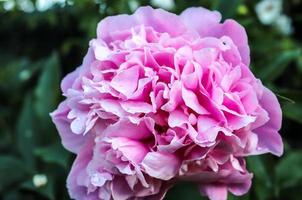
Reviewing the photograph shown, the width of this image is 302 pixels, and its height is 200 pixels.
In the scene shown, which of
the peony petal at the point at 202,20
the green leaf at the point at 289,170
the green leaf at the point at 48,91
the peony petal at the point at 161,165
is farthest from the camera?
the green leaf at the point at 48,91

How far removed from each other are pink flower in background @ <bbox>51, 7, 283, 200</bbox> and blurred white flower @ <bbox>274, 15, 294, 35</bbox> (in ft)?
3.33

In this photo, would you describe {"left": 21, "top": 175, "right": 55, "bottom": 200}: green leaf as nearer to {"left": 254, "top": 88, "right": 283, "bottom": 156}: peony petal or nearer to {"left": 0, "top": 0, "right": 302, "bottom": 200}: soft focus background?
{"left": 0, "top": 0, "right": 302, "bottom": 200}: soft focus background

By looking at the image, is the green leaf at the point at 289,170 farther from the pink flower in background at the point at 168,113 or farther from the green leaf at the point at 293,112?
the pink flower in background at the point at 168,113

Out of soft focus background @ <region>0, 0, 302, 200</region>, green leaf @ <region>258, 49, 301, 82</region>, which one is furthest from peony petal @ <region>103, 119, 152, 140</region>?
green leaf @ <region>258, 49, 301, 82</region>

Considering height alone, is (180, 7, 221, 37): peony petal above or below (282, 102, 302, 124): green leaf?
above

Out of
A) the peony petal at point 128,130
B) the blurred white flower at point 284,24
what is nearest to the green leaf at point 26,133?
the peony petal at point 128,130

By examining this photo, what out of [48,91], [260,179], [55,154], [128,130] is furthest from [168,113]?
[48,91]

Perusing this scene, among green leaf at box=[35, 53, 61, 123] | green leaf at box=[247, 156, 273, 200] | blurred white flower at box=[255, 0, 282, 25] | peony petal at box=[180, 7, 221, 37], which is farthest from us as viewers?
blurred white flower at box=[255, 0, 282, 25]

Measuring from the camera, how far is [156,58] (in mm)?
815

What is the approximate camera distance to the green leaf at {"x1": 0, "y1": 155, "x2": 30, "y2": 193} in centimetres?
134

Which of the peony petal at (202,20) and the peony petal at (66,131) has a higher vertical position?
the peony petal at (202,20)

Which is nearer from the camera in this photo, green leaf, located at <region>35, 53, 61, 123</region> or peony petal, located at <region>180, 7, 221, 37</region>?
peony petal, located at <region>180, 7, 221, 37</region>

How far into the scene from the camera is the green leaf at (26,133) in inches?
56.7

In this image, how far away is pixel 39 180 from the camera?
4.27 feet
